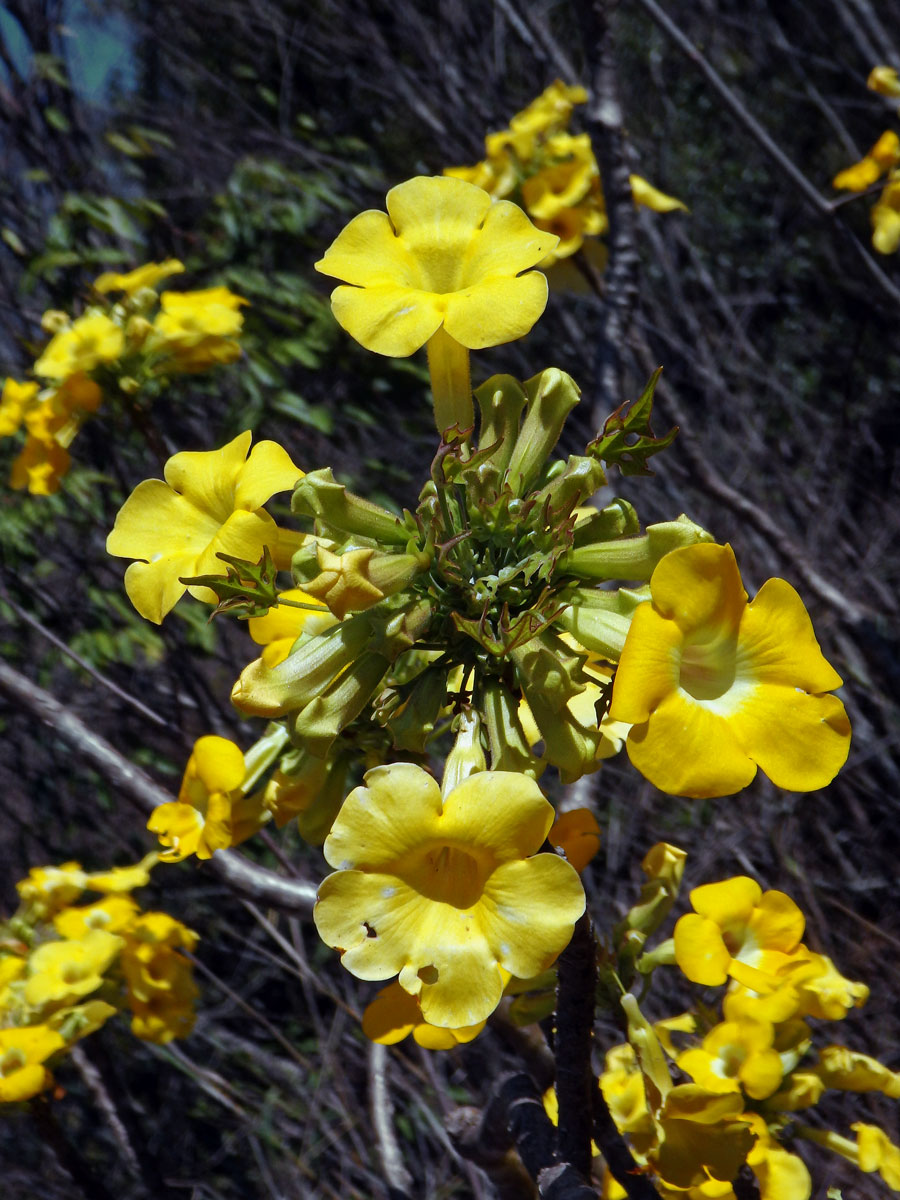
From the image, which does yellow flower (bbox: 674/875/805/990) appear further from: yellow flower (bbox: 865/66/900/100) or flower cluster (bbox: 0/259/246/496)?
yellow flower (bbox: 865/66/900/100)

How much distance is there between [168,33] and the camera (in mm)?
5652

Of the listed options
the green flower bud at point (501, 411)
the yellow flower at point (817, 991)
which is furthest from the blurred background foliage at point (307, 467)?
the green flower bud at point (501, 411)

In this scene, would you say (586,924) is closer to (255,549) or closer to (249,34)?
(255,549)

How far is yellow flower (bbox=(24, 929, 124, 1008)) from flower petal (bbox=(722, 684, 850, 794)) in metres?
1.87

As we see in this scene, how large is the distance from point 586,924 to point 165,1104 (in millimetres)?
3917

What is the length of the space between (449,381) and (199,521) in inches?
16.1

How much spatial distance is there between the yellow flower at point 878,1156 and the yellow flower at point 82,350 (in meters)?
2.52

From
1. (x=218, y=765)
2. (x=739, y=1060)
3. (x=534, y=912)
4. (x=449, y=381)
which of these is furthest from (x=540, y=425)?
(x=739, y=1060)

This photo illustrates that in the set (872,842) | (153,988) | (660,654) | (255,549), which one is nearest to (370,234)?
Result: (255,549)

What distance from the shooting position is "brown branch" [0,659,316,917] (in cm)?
191

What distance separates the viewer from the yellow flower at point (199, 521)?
1.12m

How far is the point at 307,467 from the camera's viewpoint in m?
4.43

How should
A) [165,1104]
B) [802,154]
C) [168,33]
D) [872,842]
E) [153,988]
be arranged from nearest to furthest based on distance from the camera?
[153,988] < [872,842] < [165,1104] < [168,33] < [802,154]

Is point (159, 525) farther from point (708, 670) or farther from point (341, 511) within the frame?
point (708, 670)
